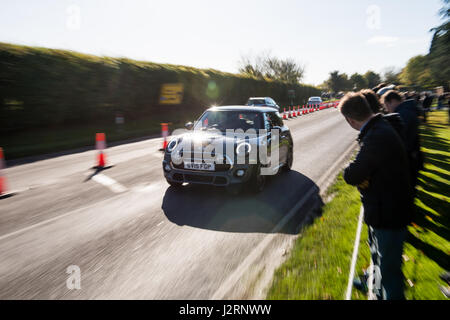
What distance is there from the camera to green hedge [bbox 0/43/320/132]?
11.6 metres

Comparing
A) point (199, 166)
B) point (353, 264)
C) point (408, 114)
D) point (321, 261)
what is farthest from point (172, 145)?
point (408, 114)

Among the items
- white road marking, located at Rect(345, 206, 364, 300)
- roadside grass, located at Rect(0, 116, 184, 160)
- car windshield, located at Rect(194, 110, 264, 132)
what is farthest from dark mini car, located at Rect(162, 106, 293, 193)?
roadside grass, located at Rect(0, 116, 184, 160)

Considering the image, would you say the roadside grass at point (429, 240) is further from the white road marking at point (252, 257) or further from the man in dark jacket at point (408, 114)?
the white road marking at point (252, 257)

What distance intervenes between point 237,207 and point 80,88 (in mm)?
12772

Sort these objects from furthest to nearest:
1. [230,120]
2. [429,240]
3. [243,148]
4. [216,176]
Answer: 1. [230,120]
2. [243,148]
3. [216,176]
4. [429,240]

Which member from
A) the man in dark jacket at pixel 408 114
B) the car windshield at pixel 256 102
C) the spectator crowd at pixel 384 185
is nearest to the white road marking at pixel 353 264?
the spectator crowd at pixel 384 185

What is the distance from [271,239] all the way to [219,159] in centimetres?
186

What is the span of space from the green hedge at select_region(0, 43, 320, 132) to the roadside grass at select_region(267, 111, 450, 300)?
1263 cm

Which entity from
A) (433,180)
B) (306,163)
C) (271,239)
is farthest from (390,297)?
(306,163)

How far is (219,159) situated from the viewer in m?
5.28

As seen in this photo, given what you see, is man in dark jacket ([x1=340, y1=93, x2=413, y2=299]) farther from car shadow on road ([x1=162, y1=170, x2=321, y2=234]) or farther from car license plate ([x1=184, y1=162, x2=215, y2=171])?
car license plate ([x1=184, y1=162, x2=215, y2=171])

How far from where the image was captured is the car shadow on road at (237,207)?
444 cm

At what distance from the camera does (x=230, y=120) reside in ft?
21.1

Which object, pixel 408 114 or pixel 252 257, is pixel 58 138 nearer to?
pixel 252 257
